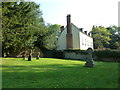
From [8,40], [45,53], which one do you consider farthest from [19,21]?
[45,53]

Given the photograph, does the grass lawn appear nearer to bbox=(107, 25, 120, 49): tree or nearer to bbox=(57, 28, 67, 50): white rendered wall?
bbox=(57, 28, 67, 50): white rendered wall

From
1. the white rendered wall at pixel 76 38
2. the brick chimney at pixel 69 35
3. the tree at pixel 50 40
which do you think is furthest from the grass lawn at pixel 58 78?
the white rendered wall at pixel 76 38

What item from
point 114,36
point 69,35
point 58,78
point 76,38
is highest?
point 114,36

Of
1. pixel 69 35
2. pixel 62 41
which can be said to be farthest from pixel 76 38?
pixel 62 41

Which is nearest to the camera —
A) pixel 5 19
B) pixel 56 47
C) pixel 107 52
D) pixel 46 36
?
pixel 5 19

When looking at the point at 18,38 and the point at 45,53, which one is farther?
the point at 45,53

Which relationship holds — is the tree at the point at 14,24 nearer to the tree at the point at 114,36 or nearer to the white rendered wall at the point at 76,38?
the white rendered wall at the point at 76,38

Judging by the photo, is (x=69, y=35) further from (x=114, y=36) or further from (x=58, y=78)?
(x=114, y=36)

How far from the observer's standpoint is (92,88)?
15.9 feet

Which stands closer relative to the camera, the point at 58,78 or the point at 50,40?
the point at 58,78

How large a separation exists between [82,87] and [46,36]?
91.1ft

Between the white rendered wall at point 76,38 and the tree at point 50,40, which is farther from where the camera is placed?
the white rendered wall at point 76,38

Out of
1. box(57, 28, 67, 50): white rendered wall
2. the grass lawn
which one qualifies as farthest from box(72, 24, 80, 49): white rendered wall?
the grass lawn

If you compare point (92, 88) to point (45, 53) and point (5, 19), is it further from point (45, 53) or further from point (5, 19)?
point (45, 53)
